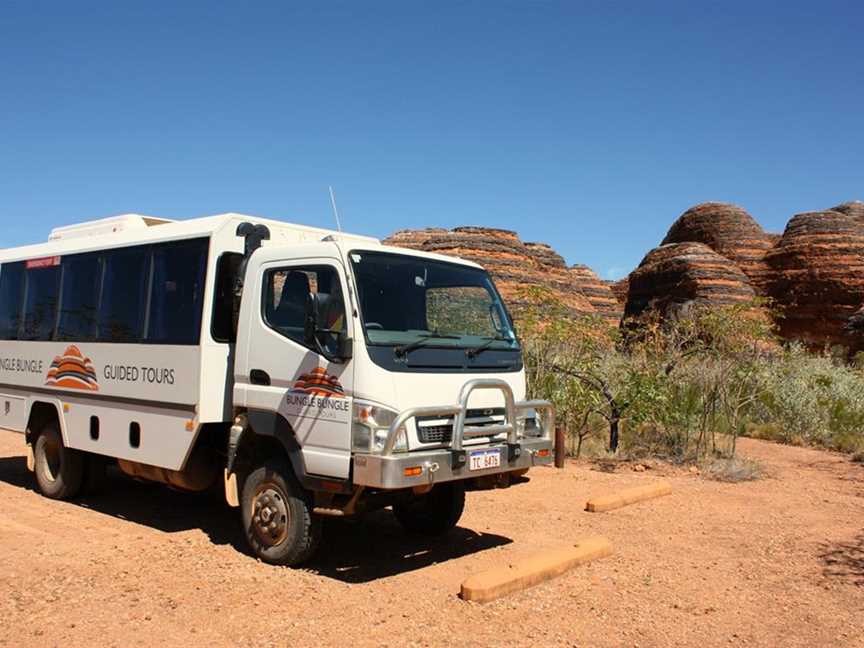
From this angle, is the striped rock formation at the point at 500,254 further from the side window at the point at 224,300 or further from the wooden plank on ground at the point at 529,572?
the side window at the point at 224,300

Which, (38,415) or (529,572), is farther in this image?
(38,415)

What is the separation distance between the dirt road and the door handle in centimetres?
153

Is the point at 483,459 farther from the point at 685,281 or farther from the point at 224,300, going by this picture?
the point at 685,281

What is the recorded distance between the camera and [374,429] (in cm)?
570

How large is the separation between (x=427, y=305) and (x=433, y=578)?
7.53ft

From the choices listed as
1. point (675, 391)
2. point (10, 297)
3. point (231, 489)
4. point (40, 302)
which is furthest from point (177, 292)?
point (675, 391)

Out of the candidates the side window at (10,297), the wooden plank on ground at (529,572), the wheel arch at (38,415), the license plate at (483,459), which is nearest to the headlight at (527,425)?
the license plate at (483,459)

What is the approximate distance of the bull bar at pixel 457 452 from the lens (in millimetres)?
5566

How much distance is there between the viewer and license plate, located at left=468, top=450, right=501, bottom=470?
241 inches

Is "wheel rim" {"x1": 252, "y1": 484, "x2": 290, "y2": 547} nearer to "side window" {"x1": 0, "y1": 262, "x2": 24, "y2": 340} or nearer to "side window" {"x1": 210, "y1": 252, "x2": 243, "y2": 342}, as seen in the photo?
"side window" {"x1": 210, "y1": 252, "x2": 243, "y2": 342}

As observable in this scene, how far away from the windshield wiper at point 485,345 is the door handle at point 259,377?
1695mm

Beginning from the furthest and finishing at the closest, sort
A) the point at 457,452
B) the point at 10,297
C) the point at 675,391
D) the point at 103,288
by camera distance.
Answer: the point at 675,391, the point at 10,297, the point at 103,288, the point at 457,452

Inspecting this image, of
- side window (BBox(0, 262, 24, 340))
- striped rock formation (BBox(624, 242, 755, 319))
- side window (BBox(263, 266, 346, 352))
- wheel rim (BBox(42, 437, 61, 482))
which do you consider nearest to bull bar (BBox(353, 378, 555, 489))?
side window (BBox(263, 266, 346, 352))

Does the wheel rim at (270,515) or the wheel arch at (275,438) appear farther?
the wheel rim at (270,515)
